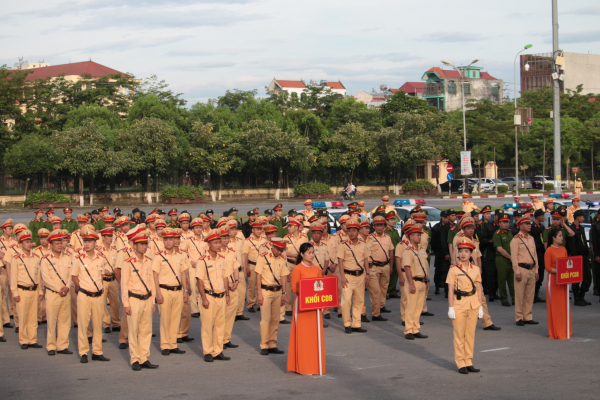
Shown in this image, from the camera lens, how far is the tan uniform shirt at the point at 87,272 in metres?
8.86

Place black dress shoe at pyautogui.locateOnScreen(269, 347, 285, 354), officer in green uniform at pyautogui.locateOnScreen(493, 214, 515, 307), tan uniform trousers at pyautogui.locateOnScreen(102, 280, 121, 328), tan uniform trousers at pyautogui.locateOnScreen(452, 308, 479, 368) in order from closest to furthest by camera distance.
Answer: tan uniform trousers at pyautogui.locateOnScreen(452, 308, 479, 368) < black dress shoe at pyautogui.locateOnScreen(269, 347, 285, 354) < tan uniform trousers at pyautogui.locateOnScreen(102, 280, 121, 328) < officer in green uniform at pyautogui.locateOnScreen(493, 214, 515, 307)

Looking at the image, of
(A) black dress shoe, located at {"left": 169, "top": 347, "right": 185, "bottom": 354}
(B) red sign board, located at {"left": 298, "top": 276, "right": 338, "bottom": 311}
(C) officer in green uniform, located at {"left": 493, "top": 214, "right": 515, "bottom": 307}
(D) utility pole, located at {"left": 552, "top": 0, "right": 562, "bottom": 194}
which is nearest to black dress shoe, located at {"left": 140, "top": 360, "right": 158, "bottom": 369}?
(A) black dress shoe, located at {"left": 169, "top": 347, "right": 185, "bottom": 354}

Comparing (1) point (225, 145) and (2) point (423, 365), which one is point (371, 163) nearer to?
(1) point (225, 145)

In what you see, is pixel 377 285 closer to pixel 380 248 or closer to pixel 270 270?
pixel 380 248

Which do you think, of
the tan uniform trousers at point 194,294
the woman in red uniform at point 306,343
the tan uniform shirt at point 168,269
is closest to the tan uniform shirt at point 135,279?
the tan uniform shirt at point 168,269

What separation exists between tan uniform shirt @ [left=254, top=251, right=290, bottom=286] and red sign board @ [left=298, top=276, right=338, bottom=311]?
→ 3.92 ft

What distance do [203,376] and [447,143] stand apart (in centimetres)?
4972

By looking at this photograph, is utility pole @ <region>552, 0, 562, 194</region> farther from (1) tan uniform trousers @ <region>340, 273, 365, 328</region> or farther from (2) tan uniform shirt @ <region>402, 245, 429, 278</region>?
(1) tan uniform trousers @ <region>340, 273, 365, 328</region>

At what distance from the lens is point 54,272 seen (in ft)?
30.8

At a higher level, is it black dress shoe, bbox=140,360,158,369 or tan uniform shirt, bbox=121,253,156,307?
tan uniform shirt, bbox=121,253,156,307

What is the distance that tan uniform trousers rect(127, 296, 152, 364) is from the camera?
325 inches

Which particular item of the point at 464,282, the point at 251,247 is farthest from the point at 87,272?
the point at 464,282

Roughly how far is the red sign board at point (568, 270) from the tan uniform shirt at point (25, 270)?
25.9 ft

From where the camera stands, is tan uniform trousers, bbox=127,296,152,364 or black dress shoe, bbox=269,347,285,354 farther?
black dress shoe, bbox=269,347,285,354
